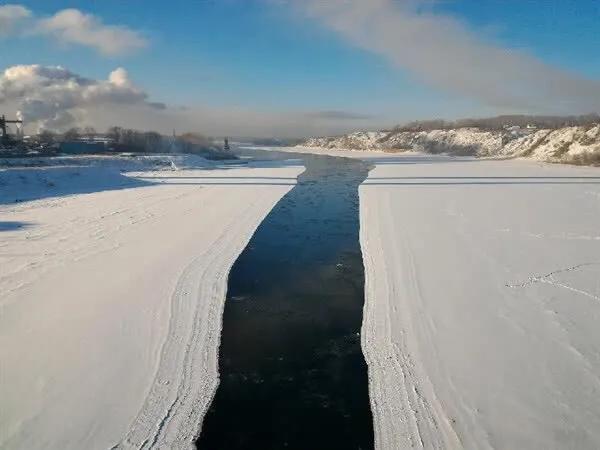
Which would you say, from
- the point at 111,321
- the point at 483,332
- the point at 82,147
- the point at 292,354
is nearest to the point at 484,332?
the point at 483,332

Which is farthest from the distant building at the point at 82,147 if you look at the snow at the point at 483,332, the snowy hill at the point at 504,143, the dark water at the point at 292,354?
the snowy hill at the point at 504,143

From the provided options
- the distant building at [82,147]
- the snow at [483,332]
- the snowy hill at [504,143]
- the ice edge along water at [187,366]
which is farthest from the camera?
the distant building at [82,147]

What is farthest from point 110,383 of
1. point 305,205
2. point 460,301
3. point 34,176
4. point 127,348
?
point 34,176

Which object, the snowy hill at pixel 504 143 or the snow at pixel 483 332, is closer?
the snow at pixel 483 332

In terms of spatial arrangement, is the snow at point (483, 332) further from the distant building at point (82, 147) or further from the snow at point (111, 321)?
the distant building at point (82, 147)

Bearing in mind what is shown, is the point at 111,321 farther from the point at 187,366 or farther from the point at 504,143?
the point at 504,143

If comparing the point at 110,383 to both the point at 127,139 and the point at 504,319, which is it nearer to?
the point at 504,319
